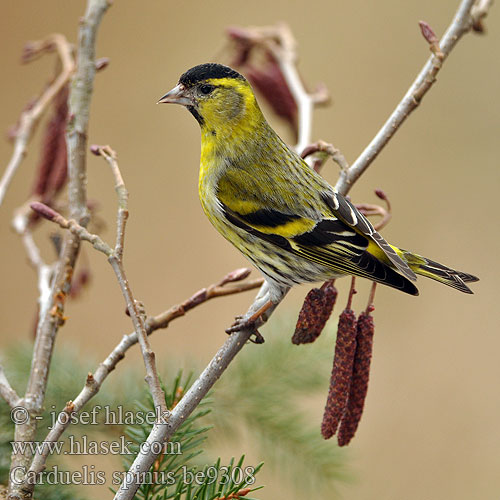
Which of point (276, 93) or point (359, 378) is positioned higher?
point (276, 93)

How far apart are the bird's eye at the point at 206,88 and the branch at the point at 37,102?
12.7 inches

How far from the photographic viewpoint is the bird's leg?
1.30m

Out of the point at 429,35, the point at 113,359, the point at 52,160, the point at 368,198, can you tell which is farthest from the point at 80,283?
the point at 368,198

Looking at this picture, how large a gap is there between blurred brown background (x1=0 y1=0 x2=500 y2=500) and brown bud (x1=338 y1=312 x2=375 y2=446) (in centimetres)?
192

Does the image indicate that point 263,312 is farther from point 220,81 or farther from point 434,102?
point 434,102

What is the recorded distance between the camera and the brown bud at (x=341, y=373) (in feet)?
3.66

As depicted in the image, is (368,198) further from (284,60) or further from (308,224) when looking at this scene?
(308,224)

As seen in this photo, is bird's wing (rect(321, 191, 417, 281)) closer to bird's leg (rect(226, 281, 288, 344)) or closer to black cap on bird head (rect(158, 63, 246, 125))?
bird's leg (rect(226, 281, 288, 344))

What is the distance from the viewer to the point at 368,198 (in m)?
3.66

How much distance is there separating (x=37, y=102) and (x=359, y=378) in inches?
43.4

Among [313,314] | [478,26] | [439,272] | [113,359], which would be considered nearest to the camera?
[113,359]

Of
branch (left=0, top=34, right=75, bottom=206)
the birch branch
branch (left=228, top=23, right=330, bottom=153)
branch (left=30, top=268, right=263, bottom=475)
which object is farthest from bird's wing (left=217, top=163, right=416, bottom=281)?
branch (left=0, top=34, right=75, bottom=206)

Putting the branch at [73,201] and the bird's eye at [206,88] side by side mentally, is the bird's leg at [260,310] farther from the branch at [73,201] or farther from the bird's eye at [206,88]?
the bird's eye at [206,88]

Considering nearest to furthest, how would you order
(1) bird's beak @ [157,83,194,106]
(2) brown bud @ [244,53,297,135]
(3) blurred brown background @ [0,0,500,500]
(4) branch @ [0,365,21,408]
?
1. (4) branch @ [0,365,21,408]
2. (1) bird's beak @ [157,83,194,106]
3. (2) brown bud @ [244,53,297,135]
4. (3) blurred brown background @ [0,0,500,500]
